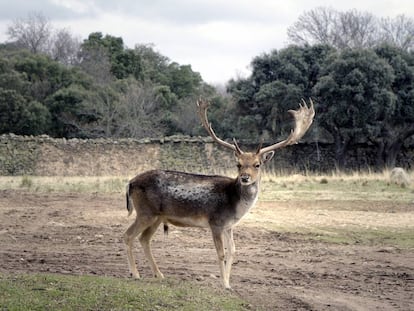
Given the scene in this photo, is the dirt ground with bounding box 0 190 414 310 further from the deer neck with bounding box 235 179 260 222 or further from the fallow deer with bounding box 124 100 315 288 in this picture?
the deer neck with bounding box 235 179 260 222

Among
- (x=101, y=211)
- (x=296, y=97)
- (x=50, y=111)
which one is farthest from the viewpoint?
(x=50, y=111)

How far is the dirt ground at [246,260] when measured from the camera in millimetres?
10805

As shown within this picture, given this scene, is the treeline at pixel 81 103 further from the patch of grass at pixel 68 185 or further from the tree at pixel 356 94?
the patch of grass at pixel 68 185

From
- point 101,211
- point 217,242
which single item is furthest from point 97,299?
point 101,211

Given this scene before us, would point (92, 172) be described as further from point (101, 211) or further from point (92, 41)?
point (92, 41)

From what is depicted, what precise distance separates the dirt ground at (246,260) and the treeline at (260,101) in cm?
2312

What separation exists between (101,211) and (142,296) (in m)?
10.3

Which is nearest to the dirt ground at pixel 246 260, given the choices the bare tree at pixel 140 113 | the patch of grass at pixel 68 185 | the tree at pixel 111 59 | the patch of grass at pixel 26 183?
the patch of grass at pixel 68 185

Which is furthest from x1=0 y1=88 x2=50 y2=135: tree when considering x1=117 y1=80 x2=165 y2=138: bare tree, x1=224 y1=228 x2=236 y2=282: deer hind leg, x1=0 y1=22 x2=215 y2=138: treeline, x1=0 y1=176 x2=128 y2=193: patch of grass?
x1=224 y1=228 x2=236 y2=282: deer hind leg

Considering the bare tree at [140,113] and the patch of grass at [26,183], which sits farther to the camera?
the bare tree at [140,113]

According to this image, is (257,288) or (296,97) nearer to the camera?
(257,288)

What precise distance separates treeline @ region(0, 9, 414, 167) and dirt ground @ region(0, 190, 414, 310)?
23124mm

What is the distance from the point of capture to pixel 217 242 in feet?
36.0

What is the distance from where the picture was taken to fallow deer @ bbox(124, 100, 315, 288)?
11047mm
